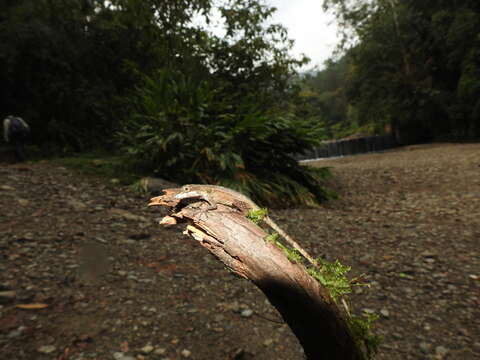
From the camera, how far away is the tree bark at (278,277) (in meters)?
0.73

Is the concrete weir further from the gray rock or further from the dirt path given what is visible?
the gray rock

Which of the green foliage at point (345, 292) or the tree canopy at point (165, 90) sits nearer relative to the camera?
the green foliage at point (345, 292)

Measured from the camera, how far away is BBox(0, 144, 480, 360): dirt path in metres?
1.52

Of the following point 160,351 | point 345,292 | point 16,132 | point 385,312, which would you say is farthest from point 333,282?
point 16,132

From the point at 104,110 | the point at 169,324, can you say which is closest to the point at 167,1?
the point at 104,110

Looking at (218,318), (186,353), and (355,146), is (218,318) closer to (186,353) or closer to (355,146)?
(186,353)

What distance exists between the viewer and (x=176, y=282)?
2164mm

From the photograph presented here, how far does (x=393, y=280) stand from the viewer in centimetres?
216

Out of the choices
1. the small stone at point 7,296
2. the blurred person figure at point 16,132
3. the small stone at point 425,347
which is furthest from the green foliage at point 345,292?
the blurred person figure at point 16,132

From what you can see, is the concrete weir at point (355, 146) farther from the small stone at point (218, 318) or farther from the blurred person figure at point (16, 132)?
the small stone at point (218, 318)

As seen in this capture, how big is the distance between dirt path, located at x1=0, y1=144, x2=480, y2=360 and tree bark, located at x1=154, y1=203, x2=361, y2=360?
2.78 ft

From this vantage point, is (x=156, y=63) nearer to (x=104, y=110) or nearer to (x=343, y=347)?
(x=104, y=110)

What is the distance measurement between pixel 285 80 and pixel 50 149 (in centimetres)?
702

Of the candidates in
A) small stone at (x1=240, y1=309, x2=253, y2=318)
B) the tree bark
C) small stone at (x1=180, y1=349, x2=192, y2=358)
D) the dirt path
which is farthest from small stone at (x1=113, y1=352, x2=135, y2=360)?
the tree bark
